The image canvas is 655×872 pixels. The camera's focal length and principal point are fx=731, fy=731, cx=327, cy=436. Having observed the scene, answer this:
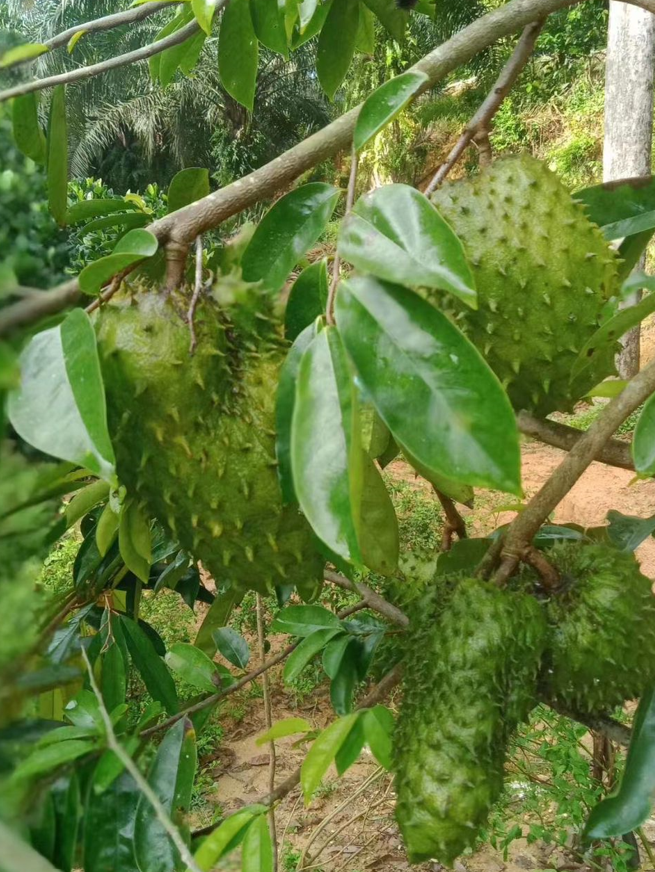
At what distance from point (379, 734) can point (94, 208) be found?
601 mm

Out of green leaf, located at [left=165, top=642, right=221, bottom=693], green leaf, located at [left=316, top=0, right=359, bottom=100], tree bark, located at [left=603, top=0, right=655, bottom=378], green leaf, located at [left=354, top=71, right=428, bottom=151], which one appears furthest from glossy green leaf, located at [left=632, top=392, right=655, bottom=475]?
tree bark, located at [left=603, top=0, right=655, bottom=378]

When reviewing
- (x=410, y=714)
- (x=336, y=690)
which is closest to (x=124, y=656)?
(x=336, y=690)

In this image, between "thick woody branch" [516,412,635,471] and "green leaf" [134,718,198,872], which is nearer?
"green leaf" [134,718,198,872]

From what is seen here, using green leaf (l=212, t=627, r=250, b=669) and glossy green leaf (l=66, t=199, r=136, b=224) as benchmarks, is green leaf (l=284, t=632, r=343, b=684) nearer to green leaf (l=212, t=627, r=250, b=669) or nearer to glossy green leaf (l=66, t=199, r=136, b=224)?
green leaf (l=212, t=627, r=250, b=669)

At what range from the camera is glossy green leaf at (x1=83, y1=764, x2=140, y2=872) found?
0.42 m

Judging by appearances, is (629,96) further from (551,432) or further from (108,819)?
(108,819)

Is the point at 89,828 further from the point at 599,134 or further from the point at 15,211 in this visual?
the point at 599,134

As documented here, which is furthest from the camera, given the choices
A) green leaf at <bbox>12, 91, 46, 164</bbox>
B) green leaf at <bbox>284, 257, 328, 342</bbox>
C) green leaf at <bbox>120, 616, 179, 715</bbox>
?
green leaf at <bbox>120, 616, 179, 715</bbox>

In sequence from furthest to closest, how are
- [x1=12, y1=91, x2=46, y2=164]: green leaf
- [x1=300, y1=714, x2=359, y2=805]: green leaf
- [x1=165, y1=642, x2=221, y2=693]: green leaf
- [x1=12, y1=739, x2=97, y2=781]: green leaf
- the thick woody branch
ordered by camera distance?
1. [x1=165, y1=642, x2=221, y2=693]: green leaf
2. the thick woody branch
3. [x1=300, y1=714, x2=359, y2=805]: green leaf
4. [x1=12, y1=91, x2=46, y2=164]: green leaf
5. [x1=12, y1=739, x2=97, y2=781]: green leaf

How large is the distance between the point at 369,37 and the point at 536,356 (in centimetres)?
68

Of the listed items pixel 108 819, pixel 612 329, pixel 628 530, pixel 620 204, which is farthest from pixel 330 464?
pixel 628 530

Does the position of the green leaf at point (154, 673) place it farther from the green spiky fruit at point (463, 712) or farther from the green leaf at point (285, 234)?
the green leaf at point (285, 234)

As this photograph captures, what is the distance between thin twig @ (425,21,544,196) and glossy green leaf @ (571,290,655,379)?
8.4 inches

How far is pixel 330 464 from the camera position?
0.39m
